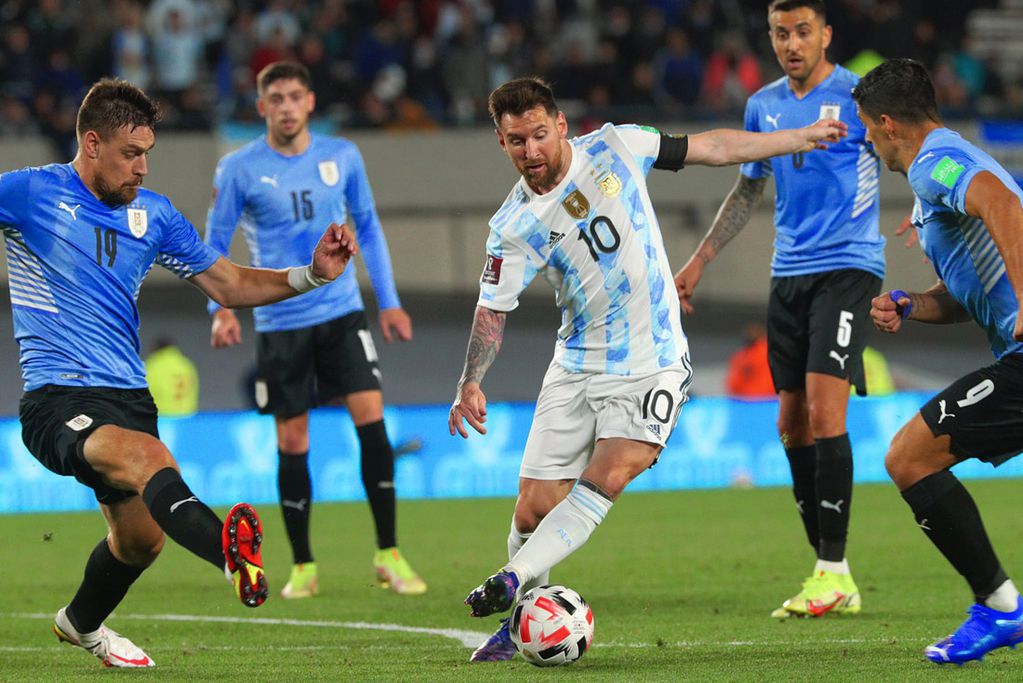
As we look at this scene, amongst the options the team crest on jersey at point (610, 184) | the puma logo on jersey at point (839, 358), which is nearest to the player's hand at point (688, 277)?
the puma logo on jersey at point (839, 358)

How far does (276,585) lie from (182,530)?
399cm

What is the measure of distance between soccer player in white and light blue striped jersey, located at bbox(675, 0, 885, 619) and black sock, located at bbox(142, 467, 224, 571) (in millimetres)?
2851

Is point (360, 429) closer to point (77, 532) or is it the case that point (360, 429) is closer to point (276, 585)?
point (276, 585)

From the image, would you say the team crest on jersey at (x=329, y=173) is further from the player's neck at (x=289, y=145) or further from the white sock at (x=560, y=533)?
the white sock at (x=560, y=533)

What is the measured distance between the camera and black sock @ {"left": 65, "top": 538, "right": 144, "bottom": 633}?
6199mm

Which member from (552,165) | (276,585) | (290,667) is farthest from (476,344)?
(276,585)

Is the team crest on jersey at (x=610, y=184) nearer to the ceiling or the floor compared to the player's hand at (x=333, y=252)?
nearer to the ceiling

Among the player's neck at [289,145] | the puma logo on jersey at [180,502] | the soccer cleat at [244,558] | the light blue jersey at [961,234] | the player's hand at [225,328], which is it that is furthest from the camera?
the player's neck at [289,145]

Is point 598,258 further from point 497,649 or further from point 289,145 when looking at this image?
point 289,145

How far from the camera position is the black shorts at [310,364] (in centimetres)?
888

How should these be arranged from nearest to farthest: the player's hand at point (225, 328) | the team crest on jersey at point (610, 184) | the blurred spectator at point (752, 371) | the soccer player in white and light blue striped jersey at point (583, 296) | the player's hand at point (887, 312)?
the player's hand at point (887, 312)
the soccer player in white and light blue striped jersey at point (583, 296)
the team crest on jersey at point (610, 184)
the player's hand at point (225, 328)
the blurred spectator at point (752, 371)

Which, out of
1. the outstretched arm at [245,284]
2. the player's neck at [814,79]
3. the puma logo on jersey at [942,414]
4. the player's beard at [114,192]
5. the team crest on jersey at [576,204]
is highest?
the player's neck at [814,79]

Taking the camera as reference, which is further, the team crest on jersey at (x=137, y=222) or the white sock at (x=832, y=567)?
the white sock at (x=832, y=567)

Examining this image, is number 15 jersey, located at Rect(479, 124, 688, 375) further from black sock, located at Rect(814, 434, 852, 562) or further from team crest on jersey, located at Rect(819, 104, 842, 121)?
team crest on jersey, located at Rect(819, 104, 842, 121)
